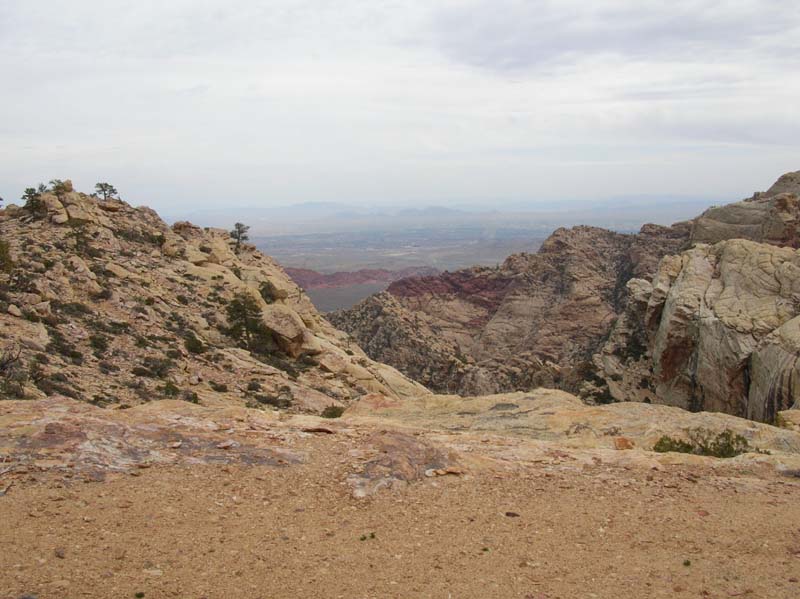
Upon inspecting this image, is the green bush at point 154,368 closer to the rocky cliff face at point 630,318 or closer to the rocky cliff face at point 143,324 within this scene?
the rocky cliff face at point 143,324

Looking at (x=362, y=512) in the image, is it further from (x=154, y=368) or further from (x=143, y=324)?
(x=143, y=324)

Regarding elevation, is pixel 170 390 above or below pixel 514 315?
above

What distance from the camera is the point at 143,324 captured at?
25.2 metres

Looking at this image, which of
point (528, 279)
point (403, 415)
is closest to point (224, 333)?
point (403, 415)

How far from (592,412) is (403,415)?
5551 millimetres

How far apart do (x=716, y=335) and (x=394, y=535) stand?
73.6 ft

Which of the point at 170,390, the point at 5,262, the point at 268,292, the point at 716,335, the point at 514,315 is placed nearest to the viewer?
the point at 170,390

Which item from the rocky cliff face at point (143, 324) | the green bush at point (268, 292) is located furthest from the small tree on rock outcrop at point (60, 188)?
the green bush at point (268, 292)

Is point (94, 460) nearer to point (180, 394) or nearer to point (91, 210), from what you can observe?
point (180, 394)

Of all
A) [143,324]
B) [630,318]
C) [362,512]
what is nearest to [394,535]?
[362,512]

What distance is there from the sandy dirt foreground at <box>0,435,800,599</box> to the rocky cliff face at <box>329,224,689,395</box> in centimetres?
2799

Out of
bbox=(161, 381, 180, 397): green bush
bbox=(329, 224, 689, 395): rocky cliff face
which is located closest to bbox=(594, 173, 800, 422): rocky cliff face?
bbox=(329, 224, 689, 395): rocky cliff face

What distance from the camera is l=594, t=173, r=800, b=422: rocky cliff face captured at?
22.6m

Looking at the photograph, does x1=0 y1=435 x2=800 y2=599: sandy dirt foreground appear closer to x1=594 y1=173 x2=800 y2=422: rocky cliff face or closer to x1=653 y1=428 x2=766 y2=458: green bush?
x1=653 y1=428 x2=766 y2=458: green bush
